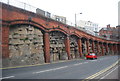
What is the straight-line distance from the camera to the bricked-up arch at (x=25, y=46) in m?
15.6

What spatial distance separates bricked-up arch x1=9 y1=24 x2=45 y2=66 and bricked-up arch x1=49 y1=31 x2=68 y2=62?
4.37 m

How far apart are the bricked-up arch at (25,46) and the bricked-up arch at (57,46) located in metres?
4.37

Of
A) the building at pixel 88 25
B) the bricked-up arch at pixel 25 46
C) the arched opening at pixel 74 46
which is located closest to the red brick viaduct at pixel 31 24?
the arched opening at pixel 74 46

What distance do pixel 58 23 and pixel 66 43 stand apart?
17.5ft

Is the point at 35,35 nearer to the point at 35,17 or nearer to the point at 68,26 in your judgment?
the point at 35,17

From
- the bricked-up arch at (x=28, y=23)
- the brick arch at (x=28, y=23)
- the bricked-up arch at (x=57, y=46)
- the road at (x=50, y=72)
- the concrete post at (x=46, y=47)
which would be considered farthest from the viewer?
the bricked-up arch at (x=57, y=46)

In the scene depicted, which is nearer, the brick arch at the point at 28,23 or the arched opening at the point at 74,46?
the brick arch at the point at 28,23

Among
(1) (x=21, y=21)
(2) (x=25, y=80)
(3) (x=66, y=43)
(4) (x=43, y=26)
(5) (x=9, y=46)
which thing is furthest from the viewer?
(3) (x=66, y=43)

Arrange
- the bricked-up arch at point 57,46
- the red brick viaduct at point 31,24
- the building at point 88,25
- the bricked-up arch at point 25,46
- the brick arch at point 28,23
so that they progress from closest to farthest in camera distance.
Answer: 1. the red brick viaduct at point 31,24
2. the brick arch at point 28,23
3. the bricked-up arch at point 25,46
4. the bricked-up arch at point 57,46
5. the building at point 88,25

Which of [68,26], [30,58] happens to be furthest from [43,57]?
[68,26]

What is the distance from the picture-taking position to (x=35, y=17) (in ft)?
61.8

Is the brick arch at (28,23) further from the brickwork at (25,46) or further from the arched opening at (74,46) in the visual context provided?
the arched opening at (74,46)

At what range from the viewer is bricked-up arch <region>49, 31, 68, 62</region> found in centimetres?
2345

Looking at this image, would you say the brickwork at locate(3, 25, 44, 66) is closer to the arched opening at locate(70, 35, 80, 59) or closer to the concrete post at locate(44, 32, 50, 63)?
the concrete post at locate(44, 32, 50, 63)
